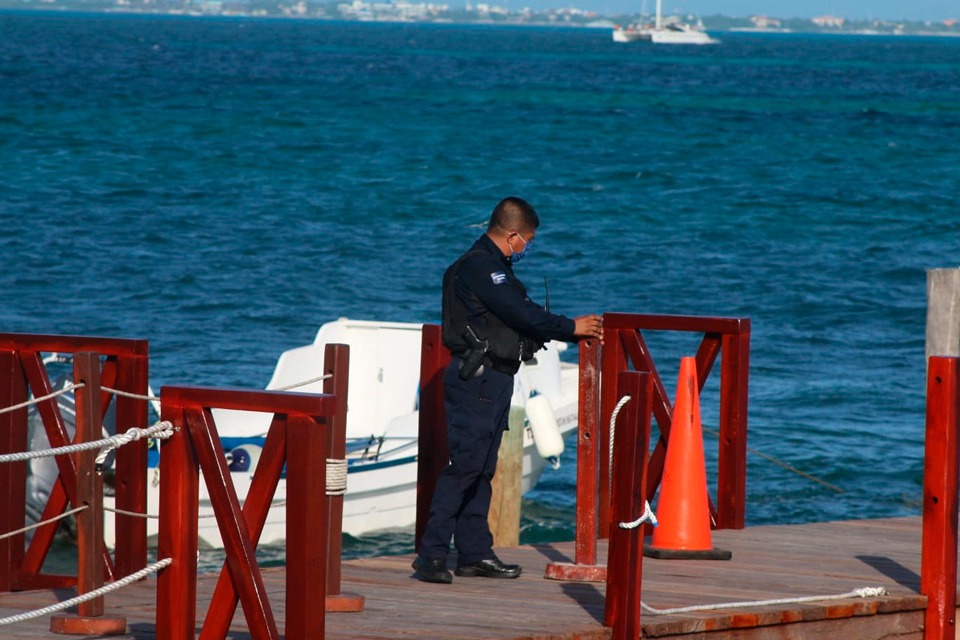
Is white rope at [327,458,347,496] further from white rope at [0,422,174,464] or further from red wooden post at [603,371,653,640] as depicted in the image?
red wooden post at [603,371,653,640]

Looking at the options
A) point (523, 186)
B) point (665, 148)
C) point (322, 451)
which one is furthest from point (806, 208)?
point (322, 451)

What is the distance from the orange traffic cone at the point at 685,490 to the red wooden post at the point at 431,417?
1172mm

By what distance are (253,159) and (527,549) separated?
41.2 metres

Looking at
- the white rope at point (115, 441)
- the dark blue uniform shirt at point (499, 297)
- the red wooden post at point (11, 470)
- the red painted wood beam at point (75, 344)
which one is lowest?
the red wooden post at point (11, 470)

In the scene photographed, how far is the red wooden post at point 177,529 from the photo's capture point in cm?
521

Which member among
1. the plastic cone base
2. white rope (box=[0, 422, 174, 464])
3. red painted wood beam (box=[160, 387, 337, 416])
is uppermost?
red painted wood beam (box=[160, 387, 337, 416])

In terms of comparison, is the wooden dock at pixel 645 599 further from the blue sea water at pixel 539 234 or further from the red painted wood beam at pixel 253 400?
Result: the blue sea water at pixel 539 234

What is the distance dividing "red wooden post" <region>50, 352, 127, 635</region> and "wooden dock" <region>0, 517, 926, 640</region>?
124 millimetres

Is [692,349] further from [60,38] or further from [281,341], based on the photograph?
[60,38]

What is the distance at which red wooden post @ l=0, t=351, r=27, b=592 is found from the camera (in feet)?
22.9

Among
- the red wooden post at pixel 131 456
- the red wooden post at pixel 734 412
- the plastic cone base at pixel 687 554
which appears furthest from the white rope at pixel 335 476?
the red wooden post at pixel 734 412

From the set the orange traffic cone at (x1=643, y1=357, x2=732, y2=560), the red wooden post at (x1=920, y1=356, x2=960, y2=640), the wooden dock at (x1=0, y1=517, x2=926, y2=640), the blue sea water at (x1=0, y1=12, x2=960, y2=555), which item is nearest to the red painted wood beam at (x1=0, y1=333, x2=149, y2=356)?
the wooden dock at (x1=0, y1=517, x2=926, y2=640)

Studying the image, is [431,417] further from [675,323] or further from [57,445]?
[57,445]

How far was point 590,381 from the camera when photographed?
7.17 meters
